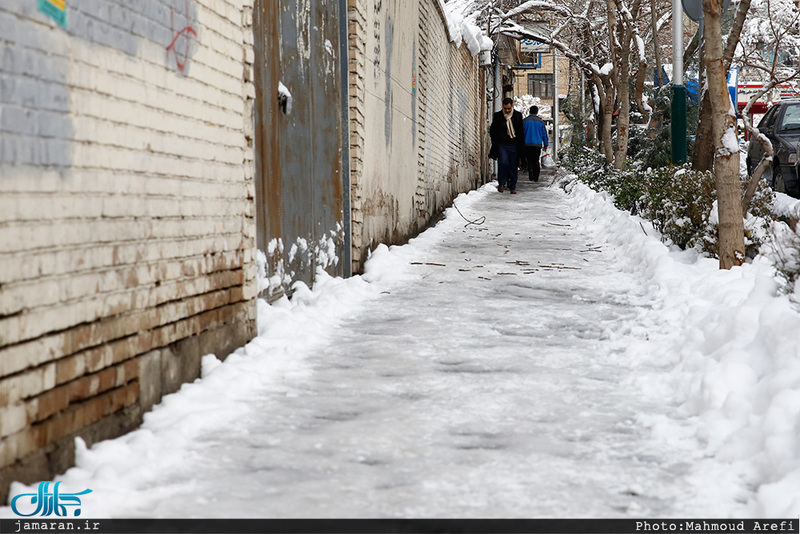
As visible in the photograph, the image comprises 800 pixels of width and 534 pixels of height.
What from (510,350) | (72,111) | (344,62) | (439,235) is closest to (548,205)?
(439,235)

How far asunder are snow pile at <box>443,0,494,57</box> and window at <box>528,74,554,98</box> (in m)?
52.3

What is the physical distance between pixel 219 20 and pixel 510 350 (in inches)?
100

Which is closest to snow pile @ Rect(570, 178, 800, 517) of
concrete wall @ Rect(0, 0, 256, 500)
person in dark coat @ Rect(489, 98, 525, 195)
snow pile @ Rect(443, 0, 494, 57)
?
concrete wall @ Rect(0, 0, 256, 500)

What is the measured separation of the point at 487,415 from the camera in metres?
3.83

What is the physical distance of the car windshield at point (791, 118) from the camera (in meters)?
14.7

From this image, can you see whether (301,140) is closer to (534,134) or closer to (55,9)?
(55,9)

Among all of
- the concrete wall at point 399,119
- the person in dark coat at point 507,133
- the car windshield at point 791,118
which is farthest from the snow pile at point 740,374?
the person in dark coat at point 507,133

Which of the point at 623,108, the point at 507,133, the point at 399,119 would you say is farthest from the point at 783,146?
the point at 399,119

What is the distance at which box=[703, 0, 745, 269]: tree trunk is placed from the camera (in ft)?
21.2

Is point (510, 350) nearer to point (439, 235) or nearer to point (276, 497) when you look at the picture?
→ point (276, 497)

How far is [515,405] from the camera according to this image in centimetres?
398

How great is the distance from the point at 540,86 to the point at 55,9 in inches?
3057

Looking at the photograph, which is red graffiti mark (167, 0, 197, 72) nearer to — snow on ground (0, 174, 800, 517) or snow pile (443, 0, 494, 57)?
snow on ground (0, 174, 800, 517)

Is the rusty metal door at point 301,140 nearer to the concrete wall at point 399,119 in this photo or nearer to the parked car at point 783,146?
the concrete wall at point 399,119
